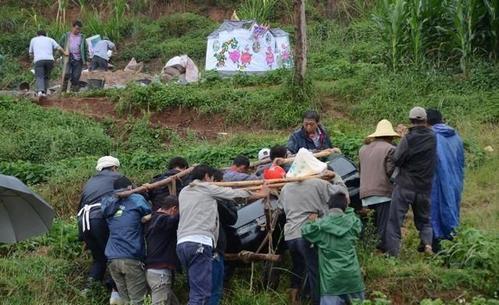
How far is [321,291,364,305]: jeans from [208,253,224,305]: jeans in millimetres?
1091

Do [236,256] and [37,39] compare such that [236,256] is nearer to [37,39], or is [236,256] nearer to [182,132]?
[182,132]

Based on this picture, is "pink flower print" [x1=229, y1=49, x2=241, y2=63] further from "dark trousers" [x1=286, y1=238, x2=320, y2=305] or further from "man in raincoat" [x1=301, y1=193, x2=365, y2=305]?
"man in raincoat" [x1=301, y1=193, x2=365, y2=305]

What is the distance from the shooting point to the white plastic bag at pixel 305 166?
8875 mm

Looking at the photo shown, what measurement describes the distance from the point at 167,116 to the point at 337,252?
9.27 m

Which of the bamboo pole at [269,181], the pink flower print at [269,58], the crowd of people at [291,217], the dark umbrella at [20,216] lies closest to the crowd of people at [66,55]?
the pink flower print at [269,58]

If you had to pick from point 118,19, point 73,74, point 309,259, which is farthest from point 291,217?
point 118,19

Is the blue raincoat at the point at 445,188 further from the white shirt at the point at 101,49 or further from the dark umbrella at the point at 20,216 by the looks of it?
the white shirt at the point at 101,49

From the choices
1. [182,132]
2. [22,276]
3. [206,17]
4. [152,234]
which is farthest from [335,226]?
[206,17]

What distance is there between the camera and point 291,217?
28.8 feet

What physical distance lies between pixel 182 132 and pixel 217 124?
33.3 inches

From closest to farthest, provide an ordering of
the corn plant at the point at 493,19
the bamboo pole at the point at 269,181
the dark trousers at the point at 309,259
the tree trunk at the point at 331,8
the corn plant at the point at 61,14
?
the dark trousers at the point at 309,259, the bamboo pole at the point at 269,181, the corn plant at the point at 493,19, the corn plant at the point at 61,14, the tree trunk at the point at 331,8

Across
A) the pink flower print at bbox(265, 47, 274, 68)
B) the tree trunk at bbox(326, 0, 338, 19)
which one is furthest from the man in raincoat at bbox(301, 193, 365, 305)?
the tree trunk at bbox(326, 0, 338, 19)

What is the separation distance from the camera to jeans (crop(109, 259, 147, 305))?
29.8ft

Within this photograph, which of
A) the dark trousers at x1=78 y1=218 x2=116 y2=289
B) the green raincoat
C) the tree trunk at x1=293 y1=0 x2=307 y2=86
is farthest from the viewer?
the tree trunk at x1=293 y1=0 x2=307 y2=86
